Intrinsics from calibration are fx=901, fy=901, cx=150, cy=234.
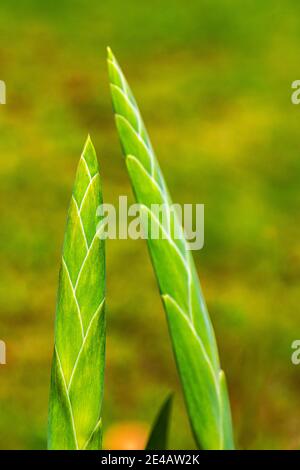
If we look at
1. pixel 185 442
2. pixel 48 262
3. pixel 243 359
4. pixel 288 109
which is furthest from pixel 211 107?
pixel 243 359

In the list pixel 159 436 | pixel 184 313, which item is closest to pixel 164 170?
pixel 159 436

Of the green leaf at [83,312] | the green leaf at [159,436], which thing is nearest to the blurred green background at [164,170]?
the green leaf at [159,436]

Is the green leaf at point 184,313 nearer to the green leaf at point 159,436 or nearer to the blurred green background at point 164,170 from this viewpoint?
the green leaf at point 159,436

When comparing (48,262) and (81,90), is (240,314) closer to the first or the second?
(48,262)

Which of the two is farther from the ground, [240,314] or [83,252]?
[240,314]

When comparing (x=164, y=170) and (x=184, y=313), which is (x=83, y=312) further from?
(x=164, y=170)

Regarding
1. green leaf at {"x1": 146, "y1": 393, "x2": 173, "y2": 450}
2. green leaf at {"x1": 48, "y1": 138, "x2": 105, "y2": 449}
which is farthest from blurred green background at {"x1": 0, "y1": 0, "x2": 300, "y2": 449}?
green leaf at {"x1": 48, "y1": 138, "x2": 105, "y2": 449}
